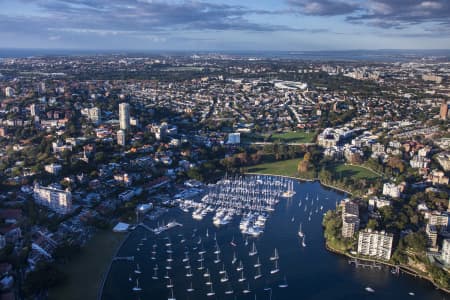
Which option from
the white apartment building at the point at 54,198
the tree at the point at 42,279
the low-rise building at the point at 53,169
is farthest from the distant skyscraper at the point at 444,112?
the tree at the point at 42,279

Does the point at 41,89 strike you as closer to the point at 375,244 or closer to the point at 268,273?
the point at 268,273

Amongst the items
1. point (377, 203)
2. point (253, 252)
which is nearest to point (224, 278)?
point (253, 252)

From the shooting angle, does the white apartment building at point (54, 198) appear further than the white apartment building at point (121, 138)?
No

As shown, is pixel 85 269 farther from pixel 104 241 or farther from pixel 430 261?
pixel 430 261

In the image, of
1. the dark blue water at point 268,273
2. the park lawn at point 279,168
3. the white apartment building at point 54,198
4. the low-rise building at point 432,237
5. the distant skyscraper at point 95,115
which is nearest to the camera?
the dark blue water at point 268,273

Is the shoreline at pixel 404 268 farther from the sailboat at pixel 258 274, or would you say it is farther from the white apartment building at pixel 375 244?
the sailboat at pixel 258 274

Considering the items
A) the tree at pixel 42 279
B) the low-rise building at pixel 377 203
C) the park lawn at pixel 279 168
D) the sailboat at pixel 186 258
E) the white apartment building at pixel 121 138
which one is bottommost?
the sailboat at pixel 186 258
